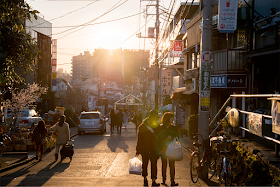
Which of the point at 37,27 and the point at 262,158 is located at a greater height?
the point at 37,27

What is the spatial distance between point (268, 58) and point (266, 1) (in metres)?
3.34

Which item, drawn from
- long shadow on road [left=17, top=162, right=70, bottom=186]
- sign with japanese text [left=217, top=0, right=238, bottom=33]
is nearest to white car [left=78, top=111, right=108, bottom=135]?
long shadow on road [left=17, top=162, right=70, bottom=186]

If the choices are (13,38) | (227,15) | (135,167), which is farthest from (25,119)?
(135,167)

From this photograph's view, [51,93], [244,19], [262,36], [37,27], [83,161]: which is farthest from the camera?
[51,93]

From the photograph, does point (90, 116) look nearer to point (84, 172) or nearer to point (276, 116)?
point (84, 172)

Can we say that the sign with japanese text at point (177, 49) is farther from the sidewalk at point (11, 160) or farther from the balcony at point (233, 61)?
the sidewalk at point (11, 160)

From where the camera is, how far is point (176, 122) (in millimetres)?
25328

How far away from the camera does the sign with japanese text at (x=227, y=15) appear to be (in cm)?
1351

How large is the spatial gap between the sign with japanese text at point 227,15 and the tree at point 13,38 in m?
8.37

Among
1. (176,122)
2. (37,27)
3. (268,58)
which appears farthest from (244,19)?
(37,27)

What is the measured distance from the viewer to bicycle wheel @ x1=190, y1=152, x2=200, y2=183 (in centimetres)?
796

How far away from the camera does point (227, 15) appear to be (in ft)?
47.4

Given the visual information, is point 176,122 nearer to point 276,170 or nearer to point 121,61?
point 276,170

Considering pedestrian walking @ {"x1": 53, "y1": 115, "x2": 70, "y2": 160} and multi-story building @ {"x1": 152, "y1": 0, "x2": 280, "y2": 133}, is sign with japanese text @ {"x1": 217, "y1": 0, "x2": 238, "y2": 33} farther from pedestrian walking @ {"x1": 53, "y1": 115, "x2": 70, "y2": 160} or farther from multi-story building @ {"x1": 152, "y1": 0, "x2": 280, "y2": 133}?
pedestrian walking @ {"x1": 53, "y1": 115, "x2": 70, "y2": 160}
